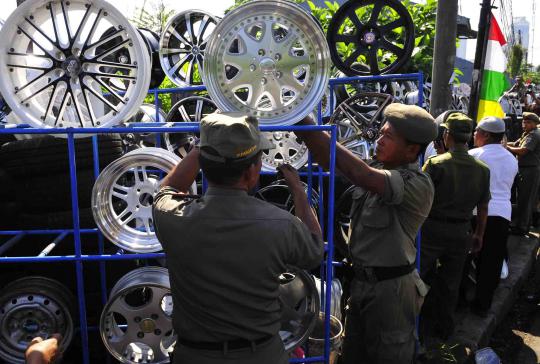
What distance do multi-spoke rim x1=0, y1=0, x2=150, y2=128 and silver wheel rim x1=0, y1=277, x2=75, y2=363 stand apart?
115 cm

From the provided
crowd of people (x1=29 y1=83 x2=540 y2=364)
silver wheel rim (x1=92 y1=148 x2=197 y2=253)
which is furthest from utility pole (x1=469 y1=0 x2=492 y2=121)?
silver wheel rim (x1=92 y1=148 x2=197 y2=253)

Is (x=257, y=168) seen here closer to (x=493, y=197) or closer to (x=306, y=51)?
(x=306, y=51)

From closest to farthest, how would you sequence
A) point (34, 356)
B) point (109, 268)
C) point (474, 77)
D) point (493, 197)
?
point (34, 356), point (109, 268), point (493, 197), point (474, 77)

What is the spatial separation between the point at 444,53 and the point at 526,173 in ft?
10.1

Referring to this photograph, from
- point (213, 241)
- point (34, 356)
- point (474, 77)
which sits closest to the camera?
point (213, 241)

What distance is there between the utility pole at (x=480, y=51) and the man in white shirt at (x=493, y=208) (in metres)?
1.24

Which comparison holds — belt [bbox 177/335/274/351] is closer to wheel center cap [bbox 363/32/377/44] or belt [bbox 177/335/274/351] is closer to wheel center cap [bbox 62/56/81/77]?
wheel center cap [bbox 62/56/81/77]

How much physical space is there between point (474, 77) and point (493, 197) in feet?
6.46

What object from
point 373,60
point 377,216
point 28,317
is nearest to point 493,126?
point 373,60

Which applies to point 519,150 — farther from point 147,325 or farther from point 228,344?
point 228,344

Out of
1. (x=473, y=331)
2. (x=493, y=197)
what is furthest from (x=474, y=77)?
(x=473, y=331)

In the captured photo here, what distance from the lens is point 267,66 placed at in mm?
2893

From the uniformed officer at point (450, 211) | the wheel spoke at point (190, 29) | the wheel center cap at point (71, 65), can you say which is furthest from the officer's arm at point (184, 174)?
the wheel spoke at point (190, 29)

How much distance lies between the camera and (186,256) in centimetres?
216
